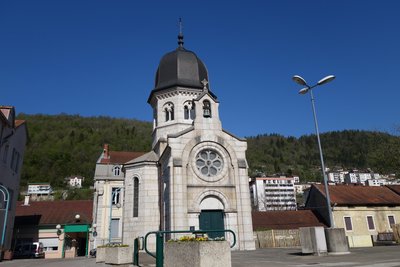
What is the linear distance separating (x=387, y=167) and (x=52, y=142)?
349ft

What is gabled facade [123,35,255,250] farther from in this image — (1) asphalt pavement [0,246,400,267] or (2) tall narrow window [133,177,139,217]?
(1) asphalt pavement [0,246,400,267]

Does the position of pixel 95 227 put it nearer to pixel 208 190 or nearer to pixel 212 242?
pixel 208 190

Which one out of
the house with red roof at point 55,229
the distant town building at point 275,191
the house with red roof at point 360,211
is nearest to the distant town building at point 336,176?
the distant town building at point 275,191

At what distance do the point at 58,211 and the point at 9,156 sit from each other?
16720 millimetres

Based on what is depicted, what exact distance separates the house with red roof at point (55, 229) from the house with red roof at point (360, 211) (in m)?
27.2

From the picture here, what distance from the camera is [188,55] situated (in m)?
32.0

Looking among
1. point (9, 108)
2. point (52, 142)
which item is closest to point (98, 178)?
point (9, 108)

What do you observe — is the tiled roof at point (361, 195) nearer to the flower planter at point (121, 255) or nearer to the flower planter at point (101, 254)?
the flower planter at point (101, 254)

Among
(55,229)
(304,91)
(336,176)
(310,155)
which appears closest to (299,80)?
(304,91)

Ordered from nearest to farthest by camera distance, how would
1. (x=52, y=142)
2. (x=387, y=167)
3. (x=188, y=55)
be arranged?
(x=188, y=55)
(x=387, y=167)
(x=52, y=142)

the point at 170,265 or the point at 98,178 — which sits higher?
the point at 98,178

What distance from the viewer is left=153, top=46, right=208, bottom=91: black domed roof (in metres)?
30.1

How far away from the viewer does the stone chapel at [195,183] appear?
21.7 meters

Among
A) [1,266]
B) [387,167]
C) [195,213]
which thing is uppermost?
[387,167]
